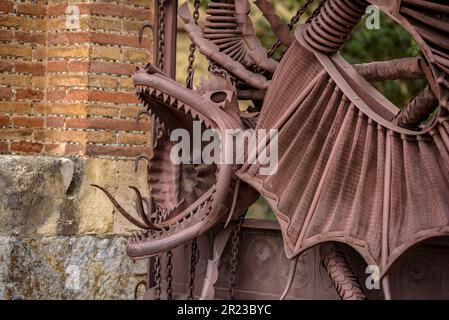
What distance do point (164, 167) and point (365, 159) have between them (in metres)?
1.28

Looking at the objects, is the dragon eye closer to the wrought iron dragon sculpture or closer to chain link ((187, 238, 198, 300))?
the wrought iron dragon sculpture

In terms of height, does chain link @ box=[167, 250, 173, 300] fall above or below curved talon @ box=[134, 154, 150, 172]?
below

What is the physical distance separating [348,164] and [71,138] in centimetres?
188

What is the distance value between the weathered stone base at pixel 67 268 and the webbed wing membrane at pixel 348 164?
1337 mm

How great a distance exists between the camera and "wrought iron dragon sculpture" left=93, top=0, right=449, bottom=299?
4.04 meters

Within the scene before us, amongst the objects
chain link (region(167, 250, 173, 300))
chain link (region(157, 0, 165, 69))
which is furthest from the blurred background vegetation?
chain link (region(167, 250, 173, 300))

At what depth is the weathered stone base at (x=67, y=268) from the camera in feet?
17.9

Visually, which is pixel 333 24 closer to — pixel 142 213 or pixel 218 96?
pixel 218 96

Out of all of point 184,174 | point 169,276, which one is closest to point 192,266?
point 169,276

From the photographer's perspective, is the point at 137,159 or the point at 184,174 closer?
the point at 184,174

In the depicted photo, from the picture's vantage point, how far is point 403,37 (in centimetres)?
898

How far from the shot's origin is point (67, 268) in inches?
221
